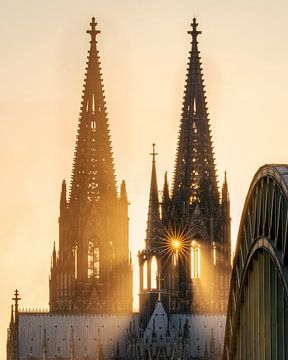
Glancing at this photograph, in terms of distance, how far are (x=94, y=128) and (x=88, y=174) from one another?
116 inches

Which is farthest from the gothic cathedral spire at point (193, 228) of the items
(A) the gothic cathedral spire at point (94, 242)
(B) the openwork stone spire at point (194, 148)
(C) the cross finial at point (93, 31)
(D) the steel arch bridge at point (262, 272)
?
(D) the steel arch bridge at point (262, 272)

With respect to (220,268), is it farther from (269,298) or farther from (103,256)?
(269,298)

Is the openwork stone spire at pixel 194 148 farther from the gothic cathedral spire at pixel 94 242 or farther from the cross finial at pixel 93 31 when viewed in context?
the cross finial at pixel 93 31

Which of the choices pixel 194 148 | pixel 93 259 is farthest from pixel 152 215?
pixel 93 259

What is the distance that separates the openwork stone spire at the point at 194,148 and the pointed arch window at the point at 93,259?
328 inches

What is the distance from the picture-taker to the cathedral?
463 ft

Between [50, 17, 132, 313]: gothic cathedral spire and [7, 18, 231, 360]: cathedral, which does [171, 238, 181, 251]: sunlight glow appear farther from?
[50, 17, 132, 313]: gothic cathedral spire

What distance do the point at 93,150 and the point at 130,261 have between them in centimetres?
787

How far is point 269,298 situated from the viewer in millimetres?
75562

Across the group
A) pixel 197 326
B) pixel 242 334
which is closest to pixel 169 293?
pixel 197 326

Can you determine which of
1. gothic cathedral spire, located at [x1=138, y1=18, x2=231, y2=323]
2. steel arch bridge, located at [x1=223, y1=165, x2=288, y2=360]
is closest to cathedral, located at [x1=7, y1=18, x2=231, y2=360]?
gothic cathedral spire, located at [x1=138, y1=18, x2=231, y2=323]

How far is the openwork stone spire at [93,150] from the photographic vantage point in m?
153

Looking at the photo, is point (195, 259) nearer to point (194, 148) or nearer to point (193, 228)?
point (193, 228)

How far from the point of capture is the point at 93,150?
15400cm
